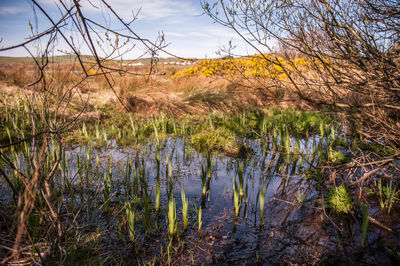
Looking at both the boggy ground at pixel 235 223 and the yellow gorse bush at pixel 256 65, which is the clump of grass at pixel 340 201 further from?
the yellow gorse bush at pixel 256 65

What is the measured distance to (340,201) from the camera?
2547mm

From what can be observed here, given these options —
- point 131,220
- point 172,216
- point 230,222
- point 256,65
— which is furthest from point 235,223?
point 256,65

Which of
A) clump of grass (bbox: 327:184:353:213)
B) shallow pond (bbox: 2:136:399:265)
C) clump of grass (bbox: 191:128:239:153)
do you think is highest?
clump of grass (bbox: 191:128:239:153)

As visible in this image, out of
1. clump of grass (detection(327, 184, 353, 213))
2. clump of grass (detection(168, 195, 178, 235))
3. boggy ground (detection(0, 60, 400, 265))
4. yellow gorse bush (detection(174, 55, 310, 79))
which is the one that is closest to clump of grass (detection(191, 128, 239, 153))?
boggy ground (detection(0, 60, 400, 265))

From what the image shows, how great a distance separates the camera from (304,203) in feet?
9.21

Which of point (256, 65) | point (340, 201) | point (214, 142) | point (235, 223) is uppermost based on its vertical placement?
point (256, 65)

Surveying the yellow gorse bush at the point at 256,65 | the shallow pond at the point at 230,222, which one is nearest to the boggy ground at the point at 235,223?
the shallow pond at the point at 230,222

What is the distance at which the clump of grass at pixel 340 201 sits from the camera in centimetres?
252

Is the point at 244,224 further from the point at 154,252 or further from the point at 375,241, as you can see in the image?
the point at 375,241

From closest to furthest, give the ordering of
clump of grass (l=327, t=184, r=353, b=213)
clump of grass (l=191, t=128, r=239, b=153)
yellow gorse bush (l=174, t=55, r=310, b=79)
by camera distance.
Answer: clump of grass (l=327, t=184, r=353, b=213) → yellow gorse bush (l=174, t=55, r=310, b=79) → clump of grass (l=191, t=128, r=239, b=153)

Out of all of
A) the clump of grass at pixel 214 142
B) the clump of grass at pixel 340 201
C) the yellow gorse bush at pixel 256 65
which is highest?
the yellow gorse bush at pixel 256 65

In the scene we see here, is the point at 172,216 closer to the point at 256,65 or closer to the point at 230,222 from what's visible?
the point at 230,222

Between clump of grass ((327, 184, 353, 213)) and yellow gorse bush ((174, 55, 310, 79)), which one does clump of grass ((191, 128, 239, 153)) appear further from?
clump of grass ((327, 184, 353, 213))

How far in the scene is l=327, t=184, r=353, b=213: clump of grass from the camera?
8.28 ft
